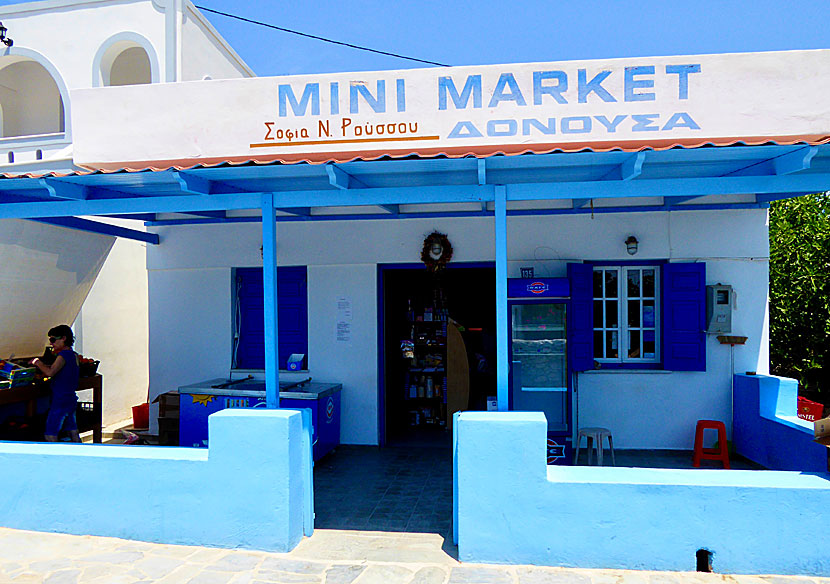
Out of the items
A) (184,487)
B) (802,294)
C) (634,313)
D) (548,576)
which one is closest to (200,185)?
(184,487)

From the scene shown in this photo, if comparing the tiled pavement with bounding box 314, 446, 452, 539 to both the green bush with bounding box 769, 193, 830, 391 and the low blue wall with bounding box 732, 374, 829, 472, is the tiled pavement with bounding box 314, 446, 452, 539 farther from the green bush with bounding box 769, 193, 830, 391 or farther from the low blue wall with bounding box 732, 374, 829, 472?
the green bush with bounding box 769, 193, 830, 391

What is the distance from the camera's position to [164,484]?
514 centimetres

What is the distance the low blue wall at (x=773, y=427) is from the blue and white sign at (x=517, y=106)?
3.01 m

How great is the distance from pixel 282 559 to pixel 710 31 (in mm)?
16849

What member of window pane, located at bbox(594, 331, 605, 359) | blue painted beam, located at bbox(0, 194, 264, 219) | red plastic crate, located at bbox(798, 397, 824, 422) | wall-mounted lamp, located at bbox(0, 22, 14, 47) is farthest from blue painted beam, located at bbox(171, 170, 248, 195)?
wall-mounted lamp, located at bbox(0, 22, 14, 47)

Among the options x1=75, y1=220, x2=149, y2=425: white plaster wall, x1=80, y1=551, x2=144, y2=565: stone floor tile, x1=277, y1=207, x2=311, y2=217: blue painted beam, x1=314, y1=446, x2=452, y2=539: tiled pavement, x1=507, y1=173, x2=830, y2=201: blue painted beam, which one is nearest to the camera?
x1=80, y1=551, x2=144, y2=565: stone floor tile

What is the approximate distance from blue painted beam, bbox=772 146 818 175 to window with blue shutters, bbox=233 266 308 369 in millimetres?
5979

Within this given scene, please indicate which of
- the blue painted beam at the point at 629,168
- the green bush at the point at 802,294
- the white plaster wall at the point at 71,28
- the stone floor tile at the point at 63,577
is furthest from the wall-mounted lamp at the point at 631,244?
the white plaster wall at the point at 71,28

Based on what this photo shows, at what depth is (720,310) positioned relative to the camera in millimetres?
7820

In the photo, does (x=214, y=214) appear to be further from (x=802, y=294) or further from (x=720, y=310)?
(x=802, y=294)

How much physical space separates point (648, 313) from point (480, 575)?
4891mm

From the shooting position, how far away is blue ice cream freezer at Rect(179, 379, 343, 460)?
25.3 feet

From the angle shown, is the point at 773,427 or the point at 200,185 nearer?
the point at 200,185

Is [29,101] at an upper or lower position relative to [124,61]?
lower
